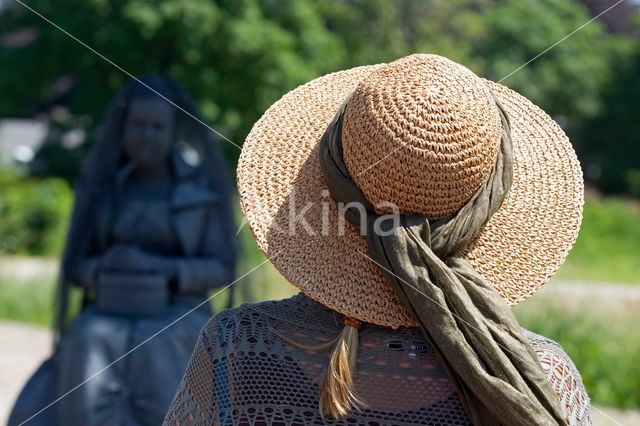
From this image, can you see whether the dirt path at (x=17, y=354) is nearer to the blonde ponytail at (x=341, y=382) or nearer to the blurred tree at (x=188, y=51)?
the blonde ponytail at (x=341, y=382)

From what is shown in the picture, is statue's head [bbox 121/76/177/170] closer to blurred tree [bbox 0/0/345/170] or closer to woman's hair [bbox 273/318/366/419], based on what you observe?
woman's hair [bbox 273/318/366/419]

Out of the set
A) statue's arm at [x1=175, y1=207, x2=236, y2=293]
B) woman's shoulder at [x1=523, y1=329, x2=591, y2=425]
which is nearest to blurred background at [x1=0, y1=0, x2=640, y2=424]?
statue's arm at [x1=175, y1=207, x2=236, y2=293]

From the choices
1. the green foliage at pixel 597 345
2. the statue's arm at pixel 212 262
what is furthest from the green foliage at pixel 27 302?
the statue's arm at pixel 212 262

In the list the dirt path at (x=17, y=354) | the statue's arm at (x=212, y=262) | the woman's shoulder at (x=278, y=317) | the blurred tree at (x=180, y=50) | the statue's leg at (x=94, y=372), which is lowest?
the dirt path at (x=17, y=354)

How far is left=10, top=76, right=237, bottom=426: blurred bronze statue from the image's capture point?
142 inches

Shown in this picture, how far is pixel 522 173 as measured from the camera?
5.24 ft

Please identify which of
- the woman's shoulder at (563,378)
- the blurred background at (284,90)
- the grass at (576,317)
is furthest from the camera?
the blurred background at (284,90)

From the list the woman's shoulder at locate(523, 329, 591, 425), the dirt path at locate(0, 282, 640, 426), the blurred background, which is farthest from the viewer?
the blurred background

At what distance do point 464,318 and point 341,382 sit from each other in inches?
8.7

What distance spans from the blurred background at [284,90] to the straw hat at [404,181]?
1.69 m

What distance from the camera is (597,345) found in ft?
21.5

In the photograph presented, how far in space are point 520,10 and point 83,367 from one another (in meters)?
21.7

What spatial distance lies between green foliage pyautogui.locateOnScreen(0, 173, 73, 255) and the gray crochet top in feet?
38.8

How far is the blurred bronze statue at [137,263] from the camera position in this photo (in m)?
3.62
